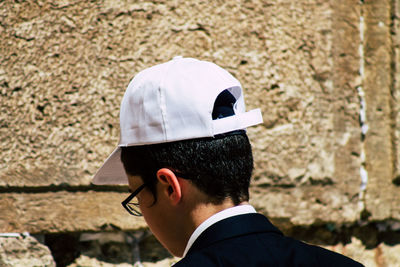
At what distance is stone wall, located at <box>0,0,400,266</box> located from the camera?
1816 millimetres

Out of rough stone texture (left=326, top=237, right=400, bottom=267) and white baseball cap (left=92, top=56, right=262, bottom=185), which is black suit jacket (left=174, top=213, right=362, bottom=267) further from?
rough stone texture (left=326, top=237, right=400, bottom=267)

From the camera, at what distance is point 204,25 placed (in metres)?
1.85

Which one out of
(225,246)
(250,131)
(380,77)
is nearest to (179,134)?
(225,246)

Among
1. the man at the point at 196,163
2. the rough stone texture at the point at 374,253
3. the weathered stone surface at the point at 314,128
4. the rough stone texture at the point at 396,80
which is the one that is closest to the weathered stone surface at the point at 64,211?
the weathered stone surface at the point at 314,128

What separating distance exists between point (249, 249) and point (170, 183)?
0.23 meters

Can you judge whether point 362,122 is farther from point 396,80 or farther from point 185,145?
point 185,145

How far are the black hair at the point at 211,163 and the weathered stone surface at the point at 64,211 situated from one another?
2.46ft

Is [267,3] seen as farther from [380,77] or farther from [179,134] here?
[179,134]

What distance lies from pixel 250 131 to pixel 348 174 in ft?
1.50

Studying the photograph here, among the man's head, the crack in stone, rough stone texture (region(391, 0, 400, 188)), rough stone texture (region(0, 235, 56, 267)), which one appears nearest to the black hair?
the man's head

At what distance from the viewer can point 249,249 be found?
1002 millimetres

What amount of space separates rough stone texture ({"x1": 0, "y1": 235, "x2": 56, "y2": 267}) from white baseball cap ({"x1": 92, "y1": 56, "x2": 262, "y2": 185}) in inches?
35.6

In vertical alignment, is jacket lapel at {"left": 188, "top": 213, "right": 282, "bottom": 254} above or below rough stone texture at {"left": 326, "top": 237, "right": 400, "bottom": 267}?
above

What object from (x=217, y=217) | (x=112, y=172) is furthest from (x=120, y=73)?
(x=217, y=217)
